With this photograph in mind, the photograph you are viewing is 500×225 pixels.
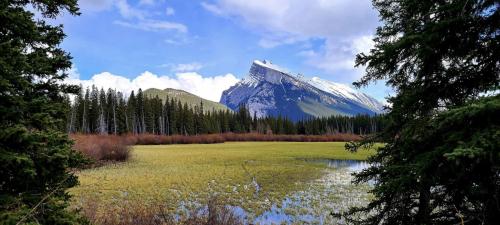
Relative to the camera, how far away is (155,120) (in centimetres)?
12350

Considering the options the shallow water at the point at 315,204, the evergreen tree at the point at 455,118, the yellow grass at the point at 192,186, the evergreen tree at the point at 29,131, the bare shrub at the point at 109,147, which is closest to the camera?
the evergreen tree at the point at 455,118

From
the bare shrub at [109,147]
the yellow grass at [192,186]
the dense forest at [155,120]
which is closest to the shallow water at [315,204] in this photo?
the yellow grass at [192,186]

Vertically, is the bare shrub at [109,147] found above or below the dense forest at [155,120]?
below

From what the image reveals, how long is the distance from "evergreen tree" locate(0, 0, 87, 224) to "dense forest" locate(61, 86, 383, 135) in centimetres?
8910

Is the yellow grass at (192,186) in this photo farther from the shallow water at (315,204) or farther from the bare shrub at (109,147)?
the bare shrub at (109,147)

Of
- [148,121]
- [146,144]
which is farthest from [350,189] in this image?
[148,121]

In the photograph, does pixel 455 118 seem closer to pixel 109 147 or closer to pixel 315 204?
pixel 315 204

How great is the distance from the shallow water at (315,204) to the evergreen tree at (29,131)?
334 inches

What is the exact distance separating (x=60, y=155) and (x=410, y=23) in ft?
22.9

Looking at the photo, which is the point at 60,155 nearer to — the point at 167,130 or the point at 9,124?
the point at 9,124

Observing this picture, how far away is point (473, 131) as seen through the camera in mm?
3832

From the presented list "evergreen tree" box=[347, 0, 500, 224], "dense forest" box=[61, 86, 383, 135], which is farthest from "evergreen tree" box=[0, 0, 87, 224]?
"dense forest" box=[61, 86, 383, 135]

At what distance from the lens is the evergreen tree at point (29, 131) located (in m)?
4.72

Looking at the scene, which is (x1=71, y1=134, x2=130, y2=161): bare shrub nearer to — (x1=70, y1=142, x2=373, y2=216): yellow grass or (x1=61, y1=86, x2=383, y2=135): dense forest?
(x1=70, y1=142, x2=373, y2=216): yellow grass
